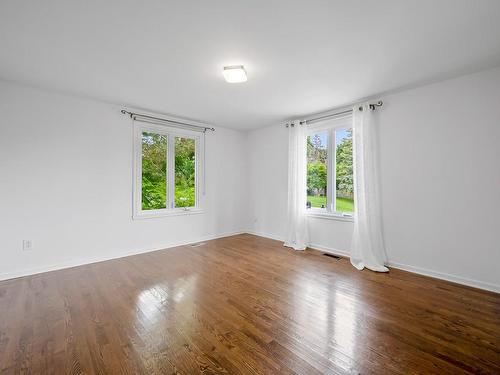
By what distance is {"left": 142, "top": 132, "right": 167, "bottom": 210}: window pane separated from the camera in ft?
13.4

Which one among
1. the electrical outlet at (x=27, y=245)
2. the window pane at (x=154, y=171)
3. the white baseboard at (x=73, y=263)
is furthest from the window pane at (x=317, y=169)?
the electrical outlet at (x=27, y=245)

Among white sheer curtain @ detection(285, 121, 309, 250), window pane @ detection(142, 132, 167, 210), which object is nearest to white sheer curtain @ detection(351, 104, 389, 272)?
white sheer curtain @ detection(285, 121, 309, 250)

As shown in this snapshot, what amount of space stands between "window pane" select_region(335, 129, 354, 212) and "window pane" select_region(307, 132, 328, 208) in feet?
0.72

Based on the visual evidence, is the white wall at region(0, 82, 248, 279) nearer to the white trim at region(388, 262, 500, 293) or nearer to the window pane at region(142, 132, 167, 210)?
the window pane at region(142, 132, 167, 210)

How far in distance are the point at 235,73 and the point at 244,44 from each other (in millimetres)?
438

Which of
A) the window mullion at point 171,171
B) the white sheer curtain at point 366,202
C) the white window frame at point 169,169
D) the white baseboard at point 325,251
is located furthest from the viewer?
the window mullion at point 171,171

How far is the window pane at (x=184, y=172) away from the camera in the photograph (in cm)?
454

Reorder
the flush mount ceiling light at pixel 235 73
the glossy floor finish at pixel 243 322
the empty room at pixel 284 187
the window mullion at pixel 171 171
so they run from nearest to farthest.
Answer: the glossy floor finish at pixel 243 322
the empty room at pixel 284 187
the flush mount ceiling light at pixel 235 73
the window mullion at pixel 171 171

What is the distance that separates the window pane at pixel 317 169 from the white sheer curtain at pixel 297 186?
16 centimetres

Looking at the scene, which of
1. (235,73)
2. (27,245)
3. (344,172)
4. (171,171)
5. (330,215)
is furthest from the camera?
(171,171)

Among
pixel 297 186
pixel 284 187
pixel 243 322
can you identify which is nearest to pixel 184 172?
pixel 284 187

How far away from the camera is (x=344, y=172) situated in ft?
12.9

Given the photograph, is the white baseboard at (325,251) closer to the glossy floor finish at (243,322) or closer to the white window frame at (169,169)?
the glossy floor finish at (243,322)

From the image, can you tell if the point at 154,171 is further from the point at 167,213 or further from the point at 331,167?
the point at 331,167
